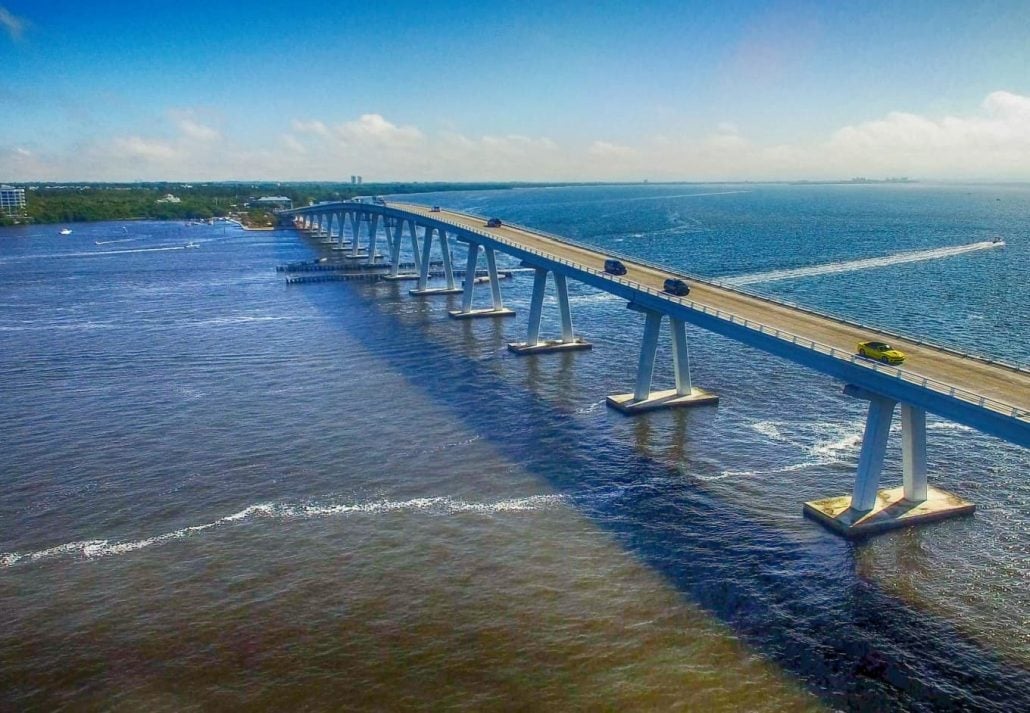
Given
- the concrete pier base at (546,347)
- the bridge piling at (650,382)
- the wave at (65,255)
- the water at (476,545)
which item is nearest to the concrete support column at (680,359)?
the bridge piling at (650,382)

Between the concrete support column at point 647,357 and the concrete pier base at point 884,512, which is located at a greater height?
the concrete support column at point 647,357

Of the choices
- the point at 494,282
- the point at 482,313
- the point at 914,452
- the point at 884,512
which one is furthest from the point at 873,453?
the point at 494,282

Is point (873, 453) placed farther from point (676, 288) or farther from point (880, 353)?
point (676, 288)

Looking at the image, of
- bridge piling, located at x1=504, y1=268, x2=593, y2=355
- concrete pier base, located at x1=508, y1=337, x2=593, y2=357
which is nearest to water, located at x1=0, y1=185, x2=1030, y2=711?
concrete pier base, located at x1=508, y1=337, x2=593, y2=357

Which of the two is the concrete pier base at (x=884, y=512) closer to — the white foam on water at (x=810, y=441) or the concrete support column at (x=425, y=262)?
the white foam on water at (x=810, y=441)

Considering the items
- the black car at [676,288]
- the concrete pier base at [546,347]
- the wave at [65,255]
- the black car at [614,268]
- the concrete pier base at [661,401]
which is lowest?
the concrete pier base at [661,401]

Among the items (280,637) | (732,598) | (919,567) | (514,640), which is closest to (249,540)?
(280,637)

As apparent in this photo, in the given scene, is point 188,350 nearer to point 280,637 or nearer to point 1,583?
point 1,583
